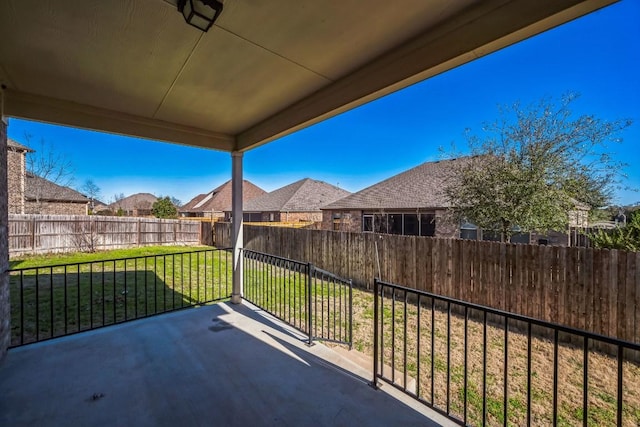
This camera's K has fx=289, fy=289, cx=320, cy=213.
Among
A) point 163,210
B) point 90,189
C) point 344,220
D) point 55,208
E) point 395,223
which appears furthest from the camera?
point 163,210

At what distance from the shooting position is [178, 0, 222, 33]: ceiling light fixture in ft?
4.95

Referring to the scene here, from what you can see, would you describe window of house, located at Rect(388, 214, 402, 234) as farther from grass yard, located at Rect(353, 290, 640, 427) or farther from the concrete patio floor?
the concrete patio floor

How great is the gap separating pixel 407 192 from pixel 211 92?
406 inches

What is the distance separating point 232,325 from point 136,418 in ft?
5.25

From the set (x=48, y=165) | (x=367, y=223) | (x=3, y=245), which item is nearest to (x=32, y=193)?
(x=48, y=165)

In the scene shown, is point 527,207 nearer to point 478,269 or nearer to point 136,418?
point 478,269

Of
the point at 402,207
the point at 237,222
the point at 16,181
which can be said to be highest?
the point at 16,181

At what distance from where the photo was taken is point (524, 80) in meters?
6.04

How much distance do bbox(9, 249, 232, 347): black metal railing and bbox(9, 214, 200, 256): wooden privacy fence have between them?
3.57 meters

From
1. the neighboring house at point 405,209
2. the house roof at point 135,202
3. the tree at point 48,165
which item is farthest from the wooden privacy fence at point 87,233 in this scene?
the house roof at point 135,202

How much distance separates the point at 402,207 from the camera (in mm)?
11250

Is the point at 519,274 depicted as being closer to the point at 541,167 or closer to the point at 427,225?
the point at 541,167

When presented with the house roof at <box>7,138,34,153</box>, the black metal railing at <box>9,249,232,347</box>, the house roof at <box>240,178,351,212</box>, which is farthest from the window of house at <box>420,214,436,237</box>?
the house roof at <box>7,138,34,153</box>

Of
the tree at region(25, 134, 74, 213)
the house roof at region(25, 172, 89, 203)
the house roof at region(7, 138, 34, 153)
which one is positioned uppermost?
the house roof at region(7, 138, 34, 153)
